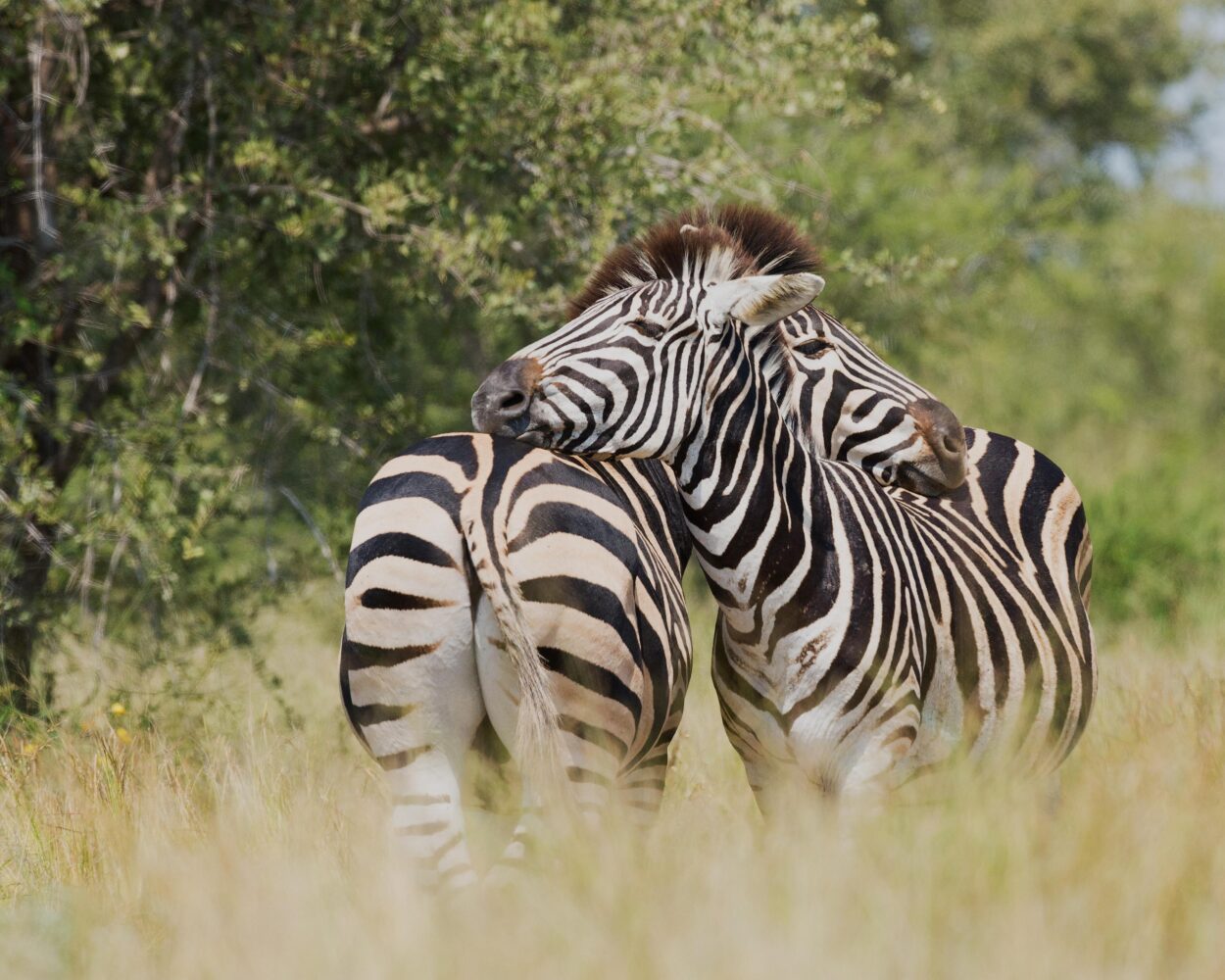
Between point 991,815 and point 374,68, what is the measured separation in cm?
478

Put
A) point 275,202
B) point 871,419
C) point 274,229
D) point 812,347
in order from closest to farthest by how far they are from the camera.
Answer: point 871,419 < point 812,347 < point 275,202 < point 274,229

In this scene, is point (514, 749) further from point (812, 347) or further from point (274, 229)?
point (274, 229)

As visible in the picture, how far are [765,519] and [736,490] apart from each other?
0.35ft

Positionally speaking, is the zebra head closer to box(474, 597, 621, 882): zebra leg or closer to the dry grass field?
box(474, 597, 621, 882): zebra leg

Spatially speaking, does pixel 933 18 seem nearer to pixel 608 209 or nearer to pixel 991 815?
pixel 608 209

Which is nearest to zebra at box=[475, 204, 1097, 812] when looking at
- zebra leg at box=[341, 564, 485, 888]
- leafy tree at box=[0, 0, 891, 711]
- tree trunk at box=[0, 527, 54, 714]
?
zebra leg at box=[341, 564, 485, 888]

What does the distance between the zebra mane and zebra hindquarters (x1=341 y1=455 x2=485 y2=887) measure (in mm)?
712

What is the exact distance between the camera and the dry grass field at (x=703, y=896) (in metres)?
2.39

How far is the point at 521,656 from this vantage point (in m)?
3.12

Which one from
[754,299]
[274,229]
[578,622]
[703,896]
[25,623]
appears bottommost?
[25,623]

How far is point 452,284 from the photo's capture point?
21.9 feet

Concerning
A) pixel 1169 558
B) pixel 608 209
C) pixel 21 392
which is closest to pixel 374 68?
pixel 608 209

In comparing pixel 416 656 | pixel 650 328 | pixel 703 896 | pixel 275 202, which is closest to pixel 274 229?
pixel 275 202

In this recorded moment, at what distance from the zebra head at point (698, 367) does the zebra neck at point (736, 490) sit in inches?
1.9
